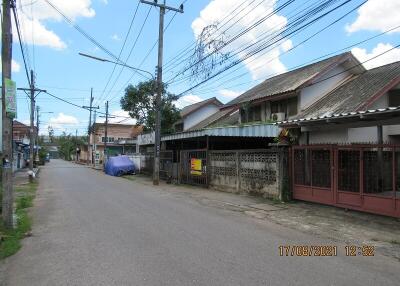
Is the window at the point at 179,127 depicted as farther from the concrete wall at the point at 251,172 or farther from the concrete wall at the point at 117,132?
the concrete wall at the point at 117,132

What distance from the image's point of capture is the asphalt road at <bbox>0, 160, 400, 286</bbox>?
20.1 feet

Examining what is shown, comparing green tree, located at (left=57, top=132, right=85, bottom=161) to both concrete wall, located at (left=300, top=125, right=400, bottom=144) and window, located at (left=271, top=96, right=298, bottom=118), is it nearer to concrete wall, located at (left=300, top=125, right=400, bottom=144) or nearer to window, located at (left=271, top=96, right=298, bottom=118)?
window, located at (left=271, top=96, right=298, bottom=118)

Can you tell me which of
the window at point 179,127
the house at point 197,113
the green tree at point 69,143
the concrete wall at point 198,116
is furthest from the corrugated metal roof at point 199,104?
the green tree at point 69,143

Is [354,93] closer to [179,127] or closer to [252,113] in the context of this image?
[252,113]

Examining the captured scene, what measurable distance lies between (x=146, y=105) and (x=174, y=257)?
29091 millimetres

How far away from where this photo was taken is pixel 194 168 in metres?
24.2

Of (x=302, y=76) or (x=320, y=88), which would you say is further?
(x=302, y=76)

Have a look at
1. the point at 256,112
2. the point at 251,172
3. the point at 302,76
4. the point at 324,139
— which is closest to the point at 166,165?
the point at 256,112

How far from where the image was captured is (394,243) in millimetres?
8930

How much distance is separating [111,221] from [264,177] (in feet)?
24.8

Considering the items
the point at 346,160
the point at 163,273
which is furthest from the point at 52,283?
the point at 346,160

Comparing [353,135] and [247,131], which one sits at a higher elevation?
[247,131]
